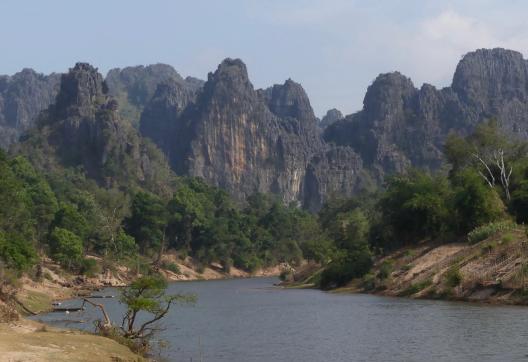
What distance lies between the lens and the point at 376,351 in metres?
37.1

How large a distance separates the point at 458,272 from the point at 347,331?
63.1 feet

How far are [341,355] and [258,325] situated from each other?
50.1 ft

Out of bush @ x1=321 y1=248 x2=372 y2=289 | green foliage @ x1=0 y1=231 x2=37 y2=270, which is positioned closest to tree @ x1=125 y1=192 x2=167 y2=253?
bush @ x1=321 y1=248 x2=372 y2=289

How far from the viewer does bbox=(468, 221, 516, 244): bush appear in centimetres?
6756

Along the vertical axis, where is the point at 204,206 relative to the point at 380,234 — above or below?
above

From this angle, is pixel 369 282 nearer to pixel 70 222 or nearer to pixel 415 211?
pixel 415 211

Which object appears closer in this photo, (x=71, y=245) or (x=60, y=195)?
(x=71, y=245)

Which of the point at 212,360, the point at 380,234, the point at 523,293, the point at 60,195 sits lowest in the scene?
the point at 212,360

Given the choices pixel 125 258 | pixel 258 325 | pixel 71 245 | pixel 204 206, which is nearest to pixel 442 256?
pixel 258 325

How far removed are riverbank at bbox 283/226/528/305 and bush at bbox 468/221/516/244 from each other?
2.33 ft

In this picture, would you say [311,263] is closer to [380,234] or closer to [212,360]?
[380,234]

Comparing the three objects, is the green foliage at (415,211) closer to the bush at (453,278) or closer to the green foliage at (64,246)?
the bush at (453,278)

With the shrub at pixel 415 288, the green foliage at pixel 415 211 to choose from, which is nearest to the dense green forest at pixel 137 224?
the green foliage at pixel 415 211

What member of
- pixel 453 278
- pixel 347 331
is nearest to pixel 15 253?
pixel 347 331
